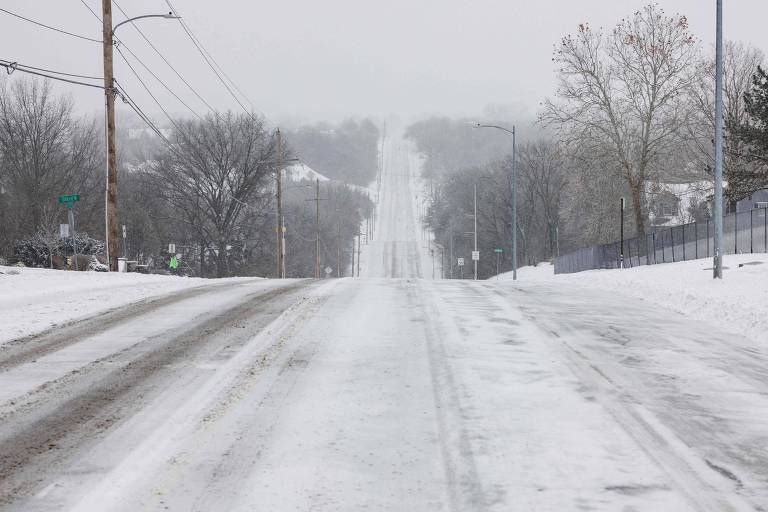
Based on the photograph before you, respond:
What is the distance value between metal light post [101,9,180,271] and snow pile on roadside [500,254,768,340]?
13.4 m

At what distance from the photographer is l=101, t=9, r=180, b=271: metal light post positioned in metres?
22.5

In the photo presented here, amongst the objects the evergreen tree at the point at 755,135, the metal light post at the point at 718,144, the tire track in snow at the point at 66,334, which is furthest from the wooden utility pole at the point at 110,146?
the evergreen tree at the point at 755,135

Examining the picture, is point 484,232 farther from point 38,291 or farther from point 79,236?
point 38,291

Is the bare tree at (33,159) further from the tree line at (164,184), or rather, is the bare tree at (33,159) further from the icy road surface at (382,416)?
the icy road surface at (382,416)

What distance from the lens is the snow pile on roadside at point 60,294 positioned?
34.1 ft

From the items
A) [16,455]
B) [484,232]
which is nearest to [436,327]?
[16,455]

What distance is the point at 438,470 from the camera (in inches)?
181

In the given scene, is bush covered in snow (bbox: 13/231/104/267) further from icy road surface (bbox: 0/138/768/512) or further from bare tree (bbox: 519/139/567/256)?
bare tree (bbox: 519/139/567/256)

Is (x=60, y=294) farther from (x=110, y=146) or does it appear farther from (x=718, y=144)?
(x=718, y=144)

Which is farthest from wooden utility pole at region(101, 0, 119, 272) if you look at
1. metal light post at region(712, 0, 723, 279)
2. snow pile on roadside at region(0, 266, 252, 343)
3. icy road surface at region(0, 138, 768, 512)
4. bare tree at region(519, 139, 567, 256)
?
bare tree at region(519, 139, 567, 256)

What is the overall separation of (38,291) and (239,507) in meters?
12.0

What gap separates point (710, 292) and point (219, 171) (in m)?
49.9

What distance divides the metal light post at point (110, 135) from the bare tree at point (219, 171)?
110 ft

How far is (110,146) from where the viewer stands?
2262 cm
